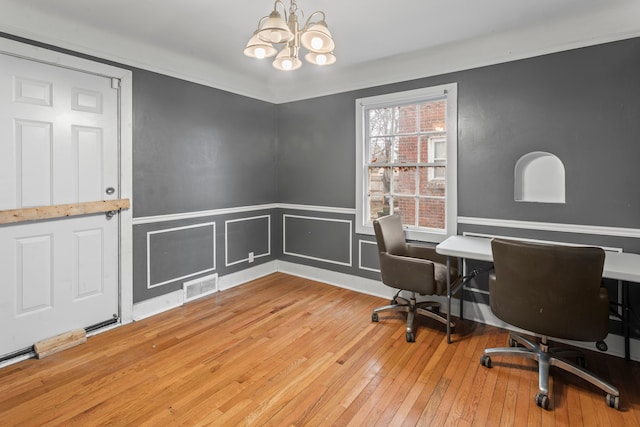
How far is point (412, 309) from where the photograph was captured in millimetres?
2980

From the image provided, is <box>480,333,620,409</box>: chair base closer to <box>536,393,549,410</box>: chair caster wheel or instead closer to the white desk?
<box>536,393,549,410</box>: chair caster wheel

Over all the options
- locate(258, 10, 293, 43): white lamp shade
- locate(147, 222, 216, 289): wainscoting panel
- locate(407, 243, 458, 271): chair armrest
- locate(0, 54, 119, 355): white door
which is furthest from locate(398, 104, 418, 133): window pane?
locate(0, 54, 119, 355): white door

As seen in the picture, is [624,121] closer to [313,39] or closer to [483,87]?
[483,87]

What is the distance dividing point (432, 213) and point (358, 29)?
185cm

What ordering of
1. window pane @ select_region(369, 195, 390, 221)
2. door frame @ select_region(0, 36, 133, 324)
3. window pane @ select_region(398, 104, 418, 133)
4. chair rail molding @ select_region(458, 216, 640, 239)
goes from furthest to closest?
window pane @ select_region(369, 195, 390, 221) → window pane @ select_region(398, 104, 418, 133) → door frame @ select_region(0, 36, 133, 324) → chair rail molding @ select_region(458, 216, 640, 239)

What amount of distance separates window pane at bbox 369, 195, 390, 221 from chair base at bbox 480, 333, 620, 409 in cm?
173

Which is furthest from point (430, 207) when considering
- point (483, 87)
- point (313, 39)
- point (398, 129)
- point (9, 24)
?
point (9, 24)

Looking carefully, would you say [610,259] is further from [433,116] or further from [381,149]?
[381,149]

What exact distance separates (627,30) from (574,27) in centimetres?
32

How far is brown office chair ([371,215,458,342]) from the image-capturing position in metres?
2.76

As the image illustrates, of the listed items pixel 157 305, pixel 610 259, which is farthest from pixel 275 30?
pixel 157 305

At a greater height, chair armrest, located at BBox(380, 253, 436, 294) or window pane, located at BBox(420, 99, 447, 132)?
window pane, located at BBox(420, 99, 447, 132)

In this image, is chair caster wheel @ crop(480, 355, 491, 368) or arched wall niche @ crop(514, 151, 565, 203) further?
arched wall niche @ crop(514, 151, 565, 203)

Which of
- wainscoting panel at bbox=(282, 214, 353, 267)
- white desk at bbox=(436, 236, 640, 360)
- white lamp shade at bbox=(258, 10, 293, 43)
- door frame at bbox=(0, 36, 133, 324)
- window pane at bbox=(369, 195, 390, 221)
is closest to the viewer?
white lamp shade at bbox=(258, 10, 293, 43)
